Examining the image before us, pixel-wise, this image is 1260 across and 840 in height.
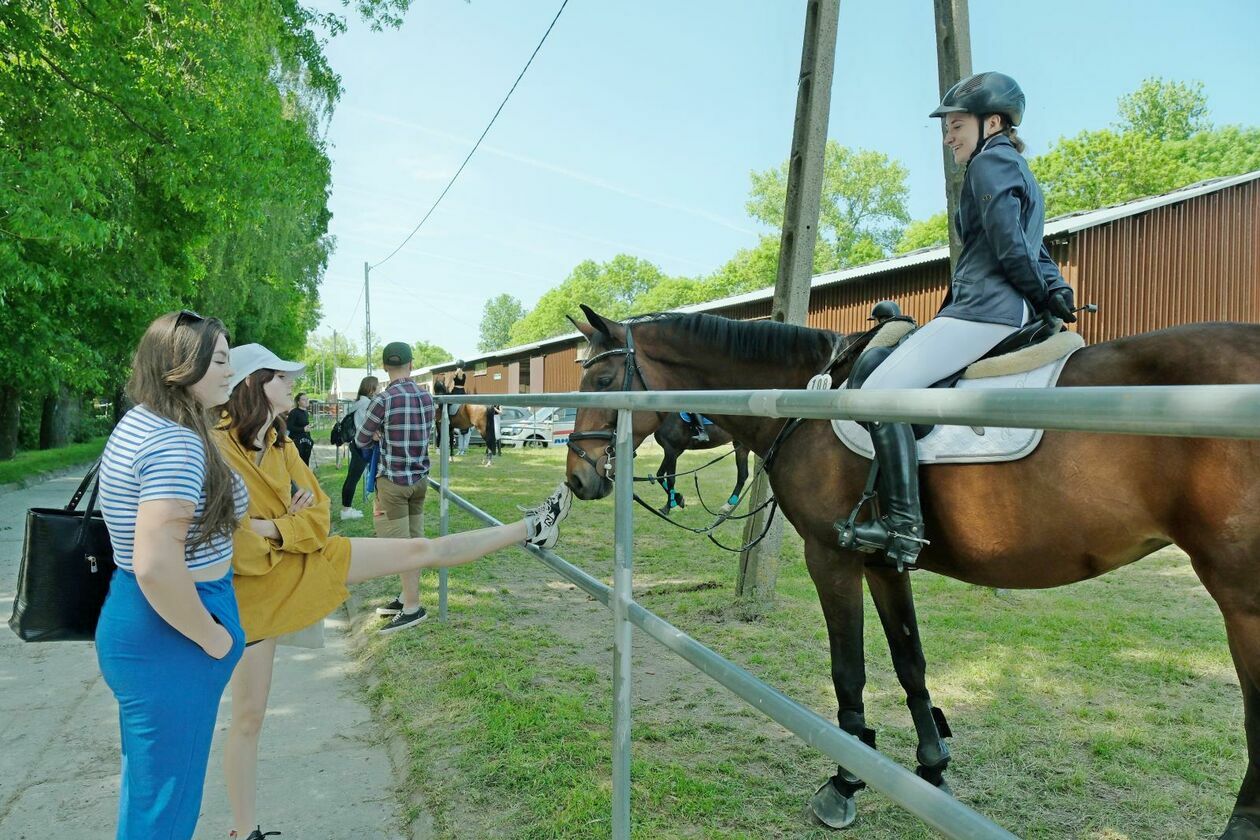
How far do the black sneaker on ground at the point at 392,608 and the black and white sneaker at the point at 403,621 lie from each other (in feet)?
0.57

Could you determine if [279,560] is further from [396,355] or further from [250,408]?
[396,355]

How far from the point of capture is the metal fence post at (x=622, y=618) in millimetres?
2174

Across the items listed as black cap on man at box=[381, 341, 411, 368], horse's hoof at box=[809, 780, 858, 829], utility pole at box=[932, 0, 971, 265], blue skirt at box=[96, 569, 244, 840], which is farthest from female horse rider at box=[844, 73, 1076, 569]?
black cap on man at box=[381, 341, 411, 368]

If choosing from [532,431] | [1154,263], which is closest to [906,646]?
[1154,263]

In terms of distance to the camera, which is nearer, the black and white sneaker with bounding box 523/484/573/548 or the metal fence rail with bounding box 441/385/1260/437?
the metal fence rail with bounding box 441/385/1260/437

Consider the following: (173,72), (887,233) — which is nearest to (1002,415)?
(173,72)

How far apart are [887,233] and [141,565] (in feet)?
231

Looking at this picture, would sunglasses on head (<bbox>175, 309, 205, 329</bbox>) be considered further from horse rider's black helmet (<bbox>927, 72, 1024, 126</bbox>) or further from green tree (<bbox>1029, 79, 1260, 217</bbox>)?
green tree (<bbox>1029, 79, 1260, 217</bbox>)

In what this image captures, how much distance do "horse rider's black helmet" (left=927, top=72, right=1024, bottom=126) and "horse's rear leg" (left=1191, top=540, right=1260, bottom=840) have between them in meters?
1.67

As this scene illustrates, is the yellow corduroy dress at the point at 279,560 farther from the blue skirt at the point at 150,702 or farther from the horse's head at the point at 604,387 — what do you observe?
the horse's head at the point at 604,387

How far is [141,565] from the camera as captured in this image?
185cm

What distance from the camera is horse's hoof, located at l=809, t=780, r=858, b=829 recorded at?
303 cm

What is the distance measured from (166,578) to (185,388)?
49 centimetres

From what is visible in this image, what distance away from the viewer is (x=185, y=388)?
6.79 ft
